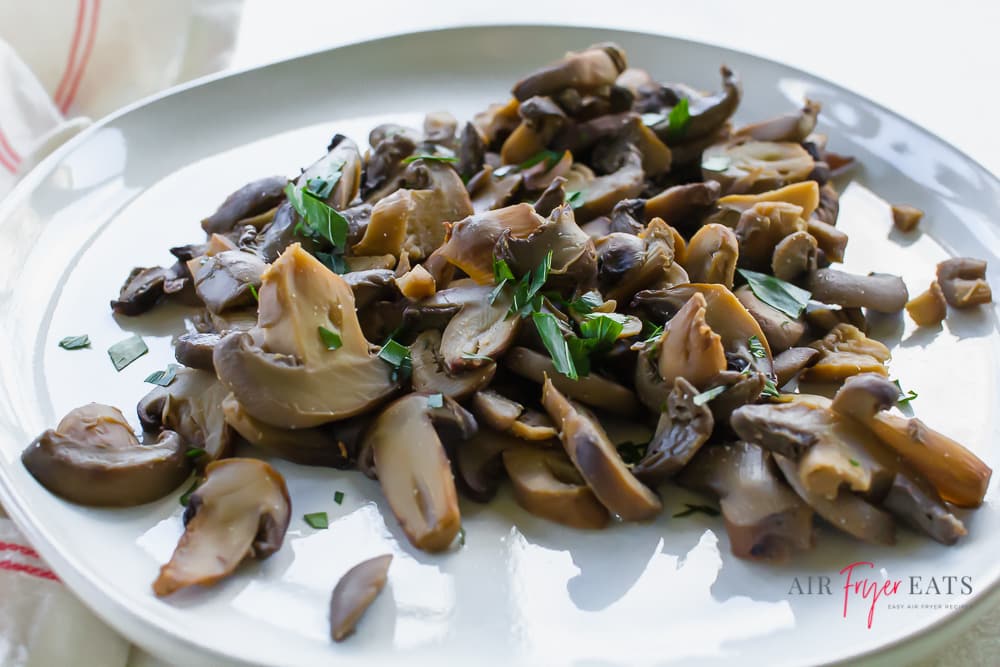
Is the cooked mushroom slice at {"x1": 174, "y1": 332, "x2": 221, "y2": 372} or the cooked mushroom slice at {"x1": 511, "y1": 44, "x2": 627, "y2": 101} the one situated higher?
the cooked mushroom slice at {"x1": 511, "y1": 44, "x2": 627, "y2": 101}

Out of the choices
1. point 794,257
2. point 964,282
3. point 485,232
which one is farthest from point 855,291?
point 485,232

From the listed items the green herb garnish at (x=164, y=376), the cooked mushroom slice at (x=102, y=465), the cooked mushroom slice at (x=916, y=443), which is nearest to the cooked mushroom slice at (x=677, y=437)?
the cooked mushroom slice at (x=916, y=443)

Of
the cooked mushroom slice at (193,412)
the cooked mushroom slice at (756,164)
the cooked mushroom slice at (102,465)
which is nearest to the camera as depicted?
the cooked mushroom slice at (102,465)

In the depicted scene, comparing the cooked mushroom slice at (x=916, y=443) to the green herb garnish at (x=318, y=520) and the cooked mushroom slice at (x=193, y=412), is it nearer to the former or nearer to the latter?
the green herb garnish at (x=318, y=520)

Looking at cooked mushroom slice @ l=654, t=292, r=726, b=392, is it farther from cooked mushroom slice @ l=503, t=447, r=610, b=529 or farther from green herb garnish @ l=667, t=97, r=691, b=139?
green herb garnish @ l=667, t=97, r=691, b=139

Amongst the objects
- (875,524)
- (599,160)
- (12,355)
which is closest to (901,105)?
(599,160)

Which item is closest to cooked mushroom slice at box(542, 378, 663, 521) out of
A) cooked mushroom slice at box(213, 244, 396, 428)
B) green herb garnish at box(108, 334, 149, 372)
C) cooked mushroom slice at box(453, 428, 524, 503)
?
cooked mushroom slice at box(453, 428, 524, 503)

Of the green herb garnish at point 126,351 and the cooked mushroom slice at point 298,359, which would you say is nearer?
the cooked mushroom slice at point 298,359
